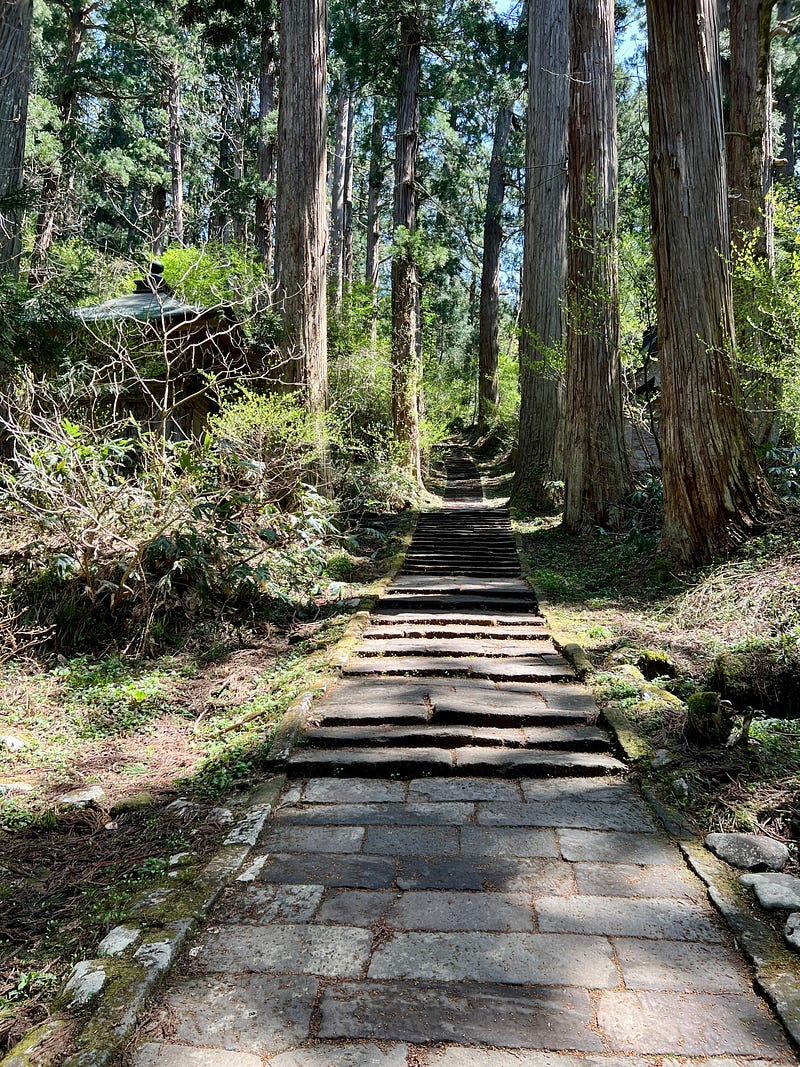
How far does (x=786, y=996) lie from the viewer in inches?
82.4

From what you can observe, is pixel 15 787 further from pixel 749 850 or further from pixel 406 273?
pixel 406 273

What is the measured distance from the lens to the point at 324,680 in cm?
490

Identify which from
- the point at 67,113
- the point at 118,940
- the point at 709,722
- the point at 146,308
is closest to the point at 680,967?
the point at 709,722

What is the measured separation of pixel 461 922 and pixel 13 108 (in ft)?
34.4

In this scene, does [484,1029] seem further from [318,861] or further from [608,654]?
[608,654]

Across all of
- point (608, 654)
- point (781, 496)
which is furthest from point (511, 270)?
point (608, 654)

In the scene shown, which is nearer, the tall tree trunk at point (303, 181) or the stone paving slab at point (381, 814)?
the stone paving slab at point (381, 814)

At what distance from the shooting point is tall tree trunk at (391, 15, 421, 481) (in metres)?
13.7

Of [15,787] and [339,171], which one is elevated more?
[339,171]

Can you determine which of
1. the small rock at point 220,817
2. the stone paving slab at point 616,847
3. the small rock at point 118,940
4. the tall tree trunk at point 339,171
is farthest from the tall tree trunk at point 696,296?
the tall tree trunk at point 339,171

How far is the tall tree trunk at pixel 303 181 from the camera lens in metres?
9.00

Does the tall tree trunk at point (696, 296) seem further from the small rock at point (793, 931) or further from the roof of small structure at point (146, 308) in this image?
the roof of small structure at point (146, 308)

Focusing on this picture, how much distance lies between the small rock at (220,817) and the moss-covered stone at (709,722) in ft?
7.42

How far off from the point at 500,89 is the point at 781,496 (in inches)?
569
